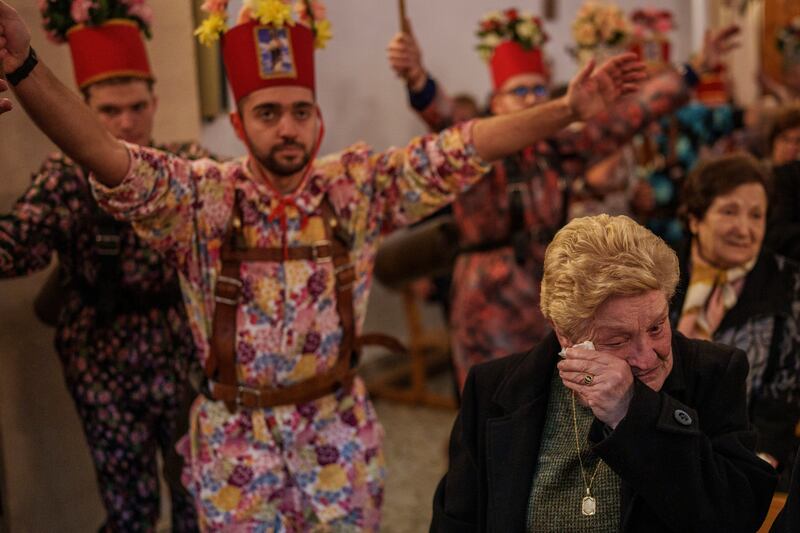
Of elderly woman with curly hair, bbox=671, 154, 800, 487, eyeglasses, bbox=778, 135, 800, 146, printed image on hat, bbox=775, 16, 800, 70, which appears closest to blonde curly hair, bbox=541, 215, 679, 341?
elderly woman with curly hair, bbox=671, 154, 800, 487

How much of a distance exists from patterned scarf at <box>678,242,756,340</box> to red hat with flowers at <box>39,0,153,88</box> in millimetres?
1768

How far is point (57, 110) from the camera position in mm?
2176

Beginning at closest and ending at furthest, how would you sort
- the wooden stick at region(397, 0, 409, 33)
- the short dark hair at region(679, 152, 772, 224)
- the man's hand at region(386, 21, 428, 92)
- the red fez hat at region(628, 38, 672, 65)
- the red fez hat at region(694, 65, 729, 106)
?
the short dark hair at region(679, 152, 772, 224) → the wooden stick at region(397, 0, 409, 33) → the man's hand at region(386, 21, 428, 92) → the red fez hat at region(628, 38, 672, 65) → the red fez hat at region(694, 65, 729, 106)

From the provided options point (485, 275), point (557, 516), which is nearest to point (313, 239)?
point (557, 516)

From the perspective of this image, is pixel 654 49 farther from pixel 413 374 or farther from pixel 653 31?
pixel 413 374

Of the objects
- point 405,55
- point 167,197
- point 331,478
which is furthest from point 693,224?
point 167,197

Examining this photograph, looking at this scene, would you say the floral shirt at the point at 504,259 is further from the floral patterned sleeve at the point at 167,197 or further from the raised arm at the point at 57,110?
the raised arm at the point at 57,110

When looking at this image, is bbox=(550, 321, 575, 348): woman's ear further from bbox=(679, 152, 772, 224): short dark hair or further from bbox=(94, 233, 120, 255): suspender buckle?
bbox=(94, 233, 120, 255): suspender buckle

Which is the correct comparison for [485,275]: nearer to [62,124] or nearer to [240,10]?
[240,10]

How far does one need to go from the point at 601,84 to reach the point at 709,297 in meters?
0.67

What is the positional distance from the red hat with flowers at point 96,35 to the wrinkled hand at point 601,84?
1.33 meters

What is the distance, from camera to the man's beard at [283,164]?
2.56 m

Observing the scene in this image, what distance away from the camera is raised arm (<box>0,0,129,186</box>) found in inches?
81.9

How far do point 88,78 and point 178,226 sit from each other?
0.73m
